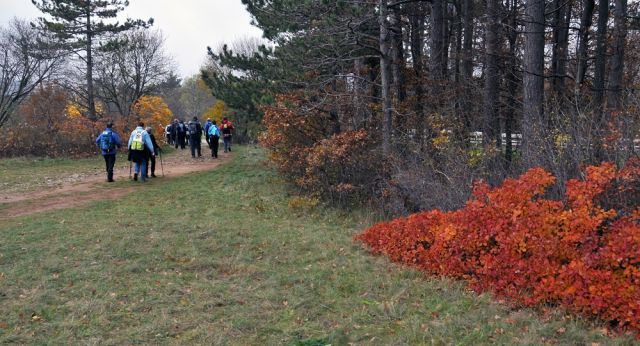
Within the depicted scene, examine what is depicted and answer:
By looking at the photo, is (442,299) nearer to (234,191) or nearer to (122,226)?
(122,226)

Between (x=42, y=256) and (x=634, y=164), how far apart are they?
25.0ft

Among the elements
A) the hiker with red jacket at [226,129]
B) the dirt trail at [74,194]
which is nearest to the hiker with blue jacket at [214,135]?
the hiker with red jacket at [226,129]

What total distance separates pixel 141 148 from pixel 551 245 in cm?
1114

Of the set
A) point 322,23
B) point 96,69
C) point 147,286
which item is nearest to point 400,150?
point 322,23

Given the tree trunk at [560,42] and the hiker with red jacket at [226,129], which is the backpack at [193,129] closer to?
the hiker with red jacket at [226,129]

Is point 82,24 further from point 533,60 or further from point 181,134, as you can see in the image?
point 533,60

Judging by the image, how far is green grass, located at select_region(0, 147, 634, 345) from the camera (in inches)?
186

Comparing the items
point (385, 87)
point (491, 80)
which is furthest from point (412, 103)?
point (385, 87)

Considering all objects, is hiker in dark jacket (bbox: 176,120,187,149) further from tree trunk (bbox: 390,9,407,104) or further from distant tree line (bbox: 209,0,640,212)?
tree trunk (bbox: 390,9,407,104)

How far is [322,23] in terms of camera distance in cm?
1058

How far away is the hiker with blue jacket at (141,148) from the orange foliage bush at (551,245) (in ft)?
30.1

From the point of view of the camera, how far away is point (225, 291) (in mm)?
6004

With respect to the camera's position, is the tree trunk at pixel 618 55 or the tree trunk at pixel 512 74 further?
the tree trunk at pixel 512 74

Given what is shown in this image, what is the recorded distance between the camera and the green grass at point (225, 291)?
473cm
